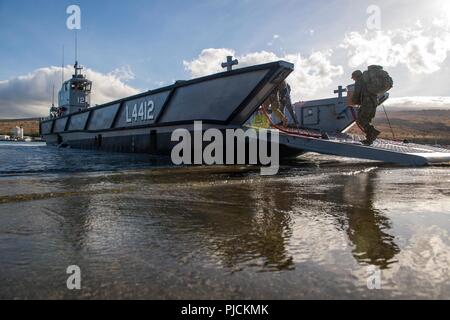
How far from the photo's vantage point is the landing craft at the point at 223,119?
1009 centimetres

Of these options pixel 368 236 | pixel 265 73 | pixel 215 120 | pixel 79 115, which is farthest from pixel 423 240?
pixel 79 115

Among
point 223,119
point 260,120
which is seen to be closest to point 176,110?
point 223,119

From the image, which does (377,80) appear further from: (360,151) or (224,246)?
(224,246)

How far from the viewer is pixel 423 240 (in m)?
2.13

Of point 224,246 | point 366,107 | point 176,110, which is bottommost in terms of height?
point 224,246

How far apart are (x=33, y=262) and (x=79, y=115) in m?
21.4

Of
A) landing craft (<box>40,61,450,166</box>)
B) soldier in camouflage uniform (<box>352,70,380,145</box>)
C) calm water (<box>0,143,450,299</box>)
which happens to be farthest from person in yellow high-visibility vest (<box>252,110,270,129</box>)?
calm water (<box>0,143,450,299</box>)

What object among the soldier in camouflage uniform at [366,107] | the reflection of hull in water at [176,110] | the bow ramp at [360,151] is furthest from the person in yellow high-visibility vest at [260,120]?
the soldier in camouflage uniform at [366,107]

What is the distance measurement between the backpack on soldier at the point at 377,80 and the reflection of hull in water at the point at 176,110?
2642 millimetres

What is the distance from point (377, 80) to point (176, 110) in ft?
22.0

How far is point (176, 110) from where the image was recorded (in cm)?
1299

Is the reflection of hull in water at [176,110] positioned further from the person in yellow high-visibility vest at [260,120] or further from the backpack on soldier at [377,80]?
the backpack on soldier at [377,80]

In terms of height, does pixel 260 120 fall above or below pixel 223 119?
above

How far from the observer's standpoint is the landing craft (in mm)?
10086
